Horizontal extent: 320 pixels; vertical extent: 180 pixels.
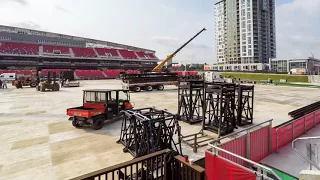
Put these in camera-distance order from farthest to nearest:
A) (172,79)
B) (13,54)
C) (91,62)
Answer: (91,62), (13,54), (172,79)

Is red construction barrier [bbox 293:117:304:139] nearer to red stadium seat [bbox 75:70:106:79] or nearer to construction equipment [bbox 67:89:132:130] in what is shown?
construction equipment [bbox 67:89:132:130]

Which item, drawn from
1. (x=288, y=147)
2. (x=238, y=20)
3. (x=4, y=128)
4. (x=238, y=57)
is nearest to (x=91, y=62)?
(x=4, y=128)

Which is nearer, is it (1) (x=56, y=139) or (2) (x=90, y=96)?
(1) (x=56, y=139)

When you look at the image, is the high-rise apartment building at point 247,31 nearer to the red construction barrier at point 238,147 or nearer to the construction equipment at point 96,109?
the construction equipment at point 96,109

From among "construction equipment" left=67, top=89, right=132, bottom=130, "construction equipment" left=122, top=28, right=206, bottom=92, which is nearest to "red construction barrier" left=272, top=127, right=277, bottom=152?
"construction equipment" left=67, top=89, right=132, bottom=130

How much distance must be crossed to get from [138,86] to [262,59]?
116 metres

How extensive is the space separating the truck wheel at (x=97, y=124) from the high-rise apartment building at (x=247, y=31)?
393 ft

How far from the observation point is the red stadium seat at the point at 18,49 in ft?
211

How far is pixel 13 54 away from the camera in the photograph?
212ft

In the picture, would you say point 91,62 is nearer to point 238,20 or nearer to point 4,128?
point 4,128

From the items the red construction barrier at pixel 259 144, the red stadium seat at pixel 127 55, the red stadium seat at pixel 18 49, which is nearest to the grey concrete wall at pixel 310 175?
the red construction barrier at pixel 259 144

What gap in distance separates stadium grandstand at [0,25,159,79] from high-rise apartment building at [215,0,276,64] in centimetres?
6042

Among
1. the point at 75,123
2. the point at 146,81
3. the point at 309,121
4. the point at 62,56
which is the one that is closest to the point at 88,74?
the point at 62,56

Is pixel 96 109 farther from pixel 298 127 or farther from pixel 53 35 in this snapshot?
pixel 53 35
